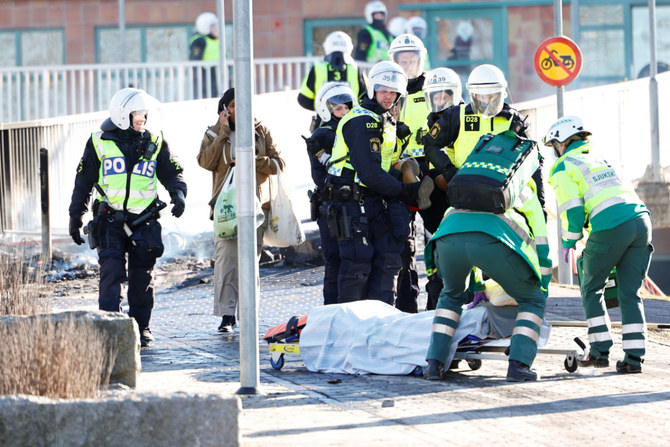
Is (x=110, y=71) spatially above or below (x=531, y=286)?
above

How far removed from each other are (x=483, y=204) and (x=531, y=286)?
23.1 inches

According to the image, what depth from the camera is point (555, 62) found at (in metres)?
13.4

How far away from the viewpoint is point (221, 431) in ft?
18.0

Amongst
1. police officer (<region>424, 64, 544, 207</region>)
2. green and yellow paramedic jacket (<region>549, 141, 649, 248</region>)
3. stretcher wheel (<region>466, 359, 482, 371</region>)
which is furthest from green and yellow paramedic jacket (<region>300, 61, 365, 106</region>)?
stretcher wheel (<region>466, 359, 482, 371</region>)

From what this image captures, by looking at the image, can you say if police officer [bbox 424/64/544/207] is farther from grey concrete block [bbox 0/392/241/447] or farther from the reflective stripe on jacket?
grey concrete block [bbox 0/392/241/447]

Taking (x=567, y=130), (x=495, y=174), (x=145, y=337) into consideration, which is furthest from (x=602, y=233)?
(x=145, y=337)

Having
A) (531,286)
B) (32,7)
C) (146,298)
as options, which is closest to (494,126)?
(531,286)

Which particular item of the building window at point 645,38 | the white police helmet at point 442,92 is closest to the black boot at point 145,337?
the white police helmet at point 442,92

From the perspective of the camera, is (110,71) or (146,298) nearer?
(146,298)

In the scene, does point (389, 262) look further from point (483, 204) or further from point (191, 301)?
point (191, 301)

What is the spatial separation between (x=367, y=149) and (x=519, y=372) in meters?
1.98

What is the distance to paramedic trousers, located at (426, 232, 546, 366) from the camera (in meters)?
7.62

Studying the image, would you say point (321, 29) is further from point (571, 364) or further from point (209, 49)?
point (571, 364)

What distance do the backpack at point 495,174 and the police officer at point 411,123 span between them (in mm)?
1458
